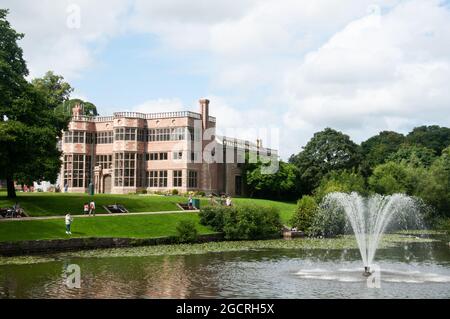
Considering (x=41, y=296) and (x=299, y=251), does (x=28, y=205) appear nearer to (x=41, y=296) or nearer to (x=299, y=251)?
(x=299, y=251)

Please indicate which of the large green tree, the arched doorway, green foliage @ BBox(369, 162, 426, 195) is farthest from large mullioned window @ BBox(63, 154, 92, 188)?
green foliage @ BBox(369, 162, 426, 195)

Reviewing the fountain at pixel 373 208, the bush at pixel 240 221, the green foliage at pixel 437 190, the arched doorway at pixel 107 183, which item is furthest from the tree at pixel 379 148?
the bush at pixel 240 221

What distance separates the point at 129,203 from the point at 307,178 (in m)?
41.5

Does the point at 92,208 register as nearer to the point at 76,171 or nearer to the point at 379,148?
the point at 76,171

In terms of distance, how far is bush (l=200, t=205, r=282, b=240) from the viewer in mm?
53188

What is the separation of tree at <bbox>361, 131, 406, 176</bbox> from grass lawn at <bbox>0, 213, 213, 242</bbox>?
52.9 meters

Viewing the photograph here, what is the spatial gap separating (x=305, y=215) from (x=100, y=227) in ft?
72.9

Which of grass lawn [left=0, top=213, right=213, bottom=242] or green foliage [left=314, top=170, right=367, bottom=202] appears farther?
green foliage [left=314, top=170, right=367, bottom=202]

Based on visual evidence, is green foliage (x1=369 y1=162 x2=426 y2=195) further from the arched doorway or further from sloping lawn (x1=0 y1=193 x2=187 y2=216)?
the arched doorway

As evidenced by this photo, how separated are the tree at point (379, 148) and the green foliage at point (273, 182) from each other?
1351 centimetres

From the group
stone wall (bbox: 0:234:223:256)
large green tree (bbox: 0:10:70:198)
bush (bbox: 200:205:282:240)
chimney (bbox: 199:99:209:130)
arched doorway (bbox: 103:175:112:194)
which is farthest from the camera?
arched doorway (bbox: 103:175:112:194)

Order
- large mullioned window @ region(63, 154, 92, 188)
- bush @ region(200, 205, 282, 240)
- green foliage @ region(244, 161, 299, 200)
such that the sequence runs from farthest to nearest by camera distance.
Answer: green foliage @ region(244, 161, 299, 200), large mullioned window @ region(63, 154, 92, 188), bush @ region(200, 205, 282, 240)

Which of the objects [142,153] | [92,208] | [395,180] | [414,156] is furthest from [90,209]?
[414,156]

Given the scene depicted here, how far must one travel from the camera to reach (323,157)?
94.6 metres
